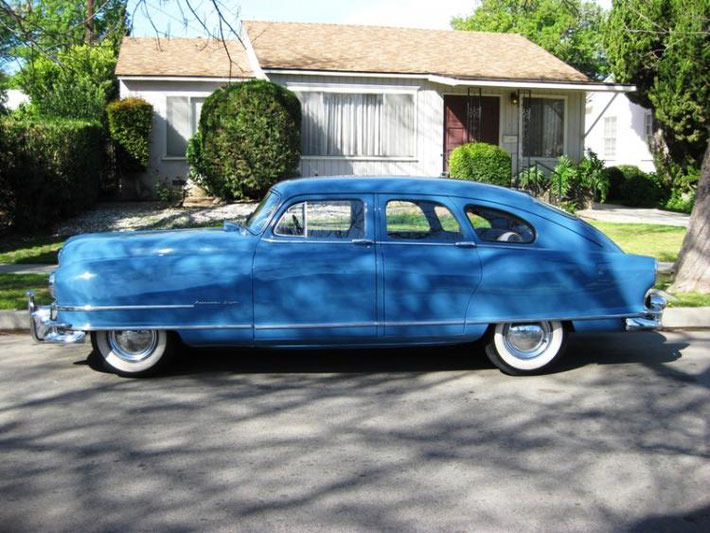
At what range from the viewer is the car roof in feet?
23.1

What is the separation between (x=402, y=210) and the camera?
7.06 m

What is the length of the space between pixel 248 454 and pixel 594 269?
10.9ft

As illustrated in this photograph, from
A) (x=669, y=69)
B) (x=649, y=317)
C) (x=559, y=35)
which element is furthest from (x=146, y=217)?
(x=559, y=35)

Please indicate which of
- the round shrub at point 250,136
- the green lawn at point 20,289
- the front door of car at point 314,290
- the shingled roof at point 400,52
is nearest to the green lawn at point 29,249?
the green lawn at point 20,289

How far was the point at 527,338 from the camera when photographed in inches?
279

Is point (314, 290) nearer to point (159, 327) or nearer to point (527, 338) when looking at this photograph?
point (159, 327)

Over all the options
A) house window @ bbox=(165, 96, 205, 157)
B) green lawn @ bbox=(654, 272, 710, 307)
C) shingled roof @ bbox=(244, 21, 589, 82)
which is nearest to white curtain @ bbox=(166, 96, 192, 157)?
house window @ bbox=(165, 96, 205, 157)

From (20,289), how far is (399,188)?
5735mm

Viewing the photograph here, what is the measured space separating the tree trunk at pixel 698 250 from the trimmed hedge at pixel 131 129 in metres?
13.8

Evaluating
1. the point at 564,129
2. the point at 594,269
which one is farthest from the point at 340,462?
the point at 564,129

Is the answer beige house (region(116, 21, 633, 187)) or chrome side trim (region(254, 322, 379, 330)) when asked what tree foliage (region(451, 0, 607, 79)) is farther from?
chrome side trim (region(254, 322, 379, 330))

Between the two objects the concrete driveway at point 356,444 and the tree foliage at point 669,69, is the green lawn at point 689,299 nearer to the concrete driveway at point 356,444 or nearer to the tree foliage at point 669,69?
the concrete driveway at point 356,444

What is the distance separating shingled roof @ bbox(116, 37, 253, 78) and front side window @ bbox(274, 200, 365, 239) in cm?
1412

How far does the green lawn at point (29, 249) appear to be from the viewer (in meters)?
13.2
